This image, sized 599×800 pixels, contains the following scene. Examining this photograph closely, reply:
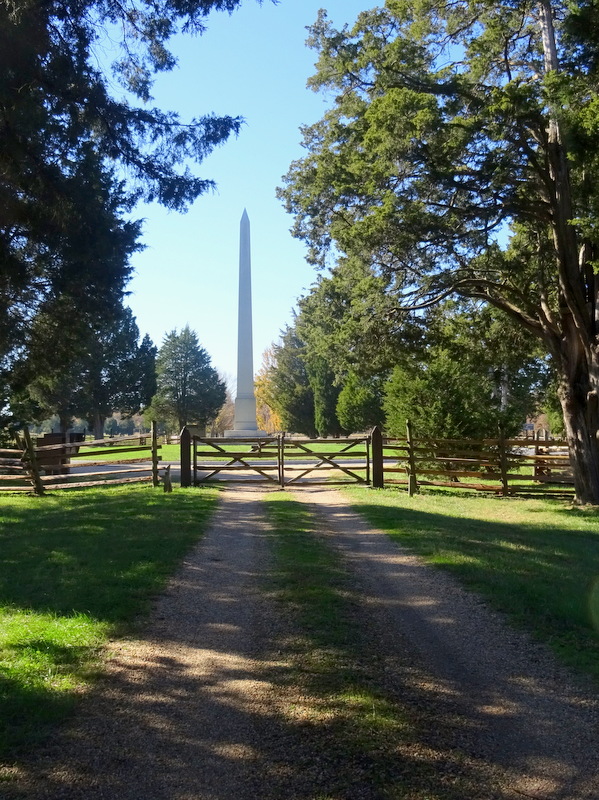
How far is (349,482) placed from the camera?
65.7 ft

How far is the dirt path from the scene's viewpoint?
373 centimetres

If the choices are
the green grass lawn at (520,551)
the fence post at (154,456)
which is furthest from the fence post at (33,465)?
the green grass lawn at (520,551)

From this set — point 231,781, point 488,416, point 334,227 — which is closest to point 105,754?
point 231,781

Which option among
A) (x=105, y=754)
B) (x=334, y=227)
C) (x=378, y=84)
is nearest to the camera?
(x=105, y=754)

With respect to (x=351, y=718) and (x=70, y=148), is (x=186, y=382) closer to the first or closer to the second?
(x=70, y=148)

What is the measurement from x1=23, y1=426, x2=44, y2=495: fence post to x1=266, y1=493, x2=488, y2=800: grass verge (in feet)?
42.0

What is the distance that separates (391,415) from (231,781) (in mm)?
22815

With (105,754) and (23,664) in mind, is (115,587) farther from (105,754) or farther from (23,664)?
(105,754)

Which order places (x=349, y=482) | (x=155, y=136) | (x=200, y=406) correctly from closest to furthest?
(x=155, y=136), (x=349, y=482), (x=200, y=406)

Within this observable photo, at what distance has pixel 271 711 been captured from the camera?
179 inches

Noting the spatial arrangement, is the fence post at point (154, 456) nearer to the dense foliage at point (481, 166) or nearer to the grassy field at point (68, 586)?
the grassy field at point (68, 586)

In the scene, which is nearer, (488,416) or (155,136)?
(155,136)

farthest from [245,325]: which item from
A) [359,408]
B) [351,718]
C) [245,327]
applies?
[351,718]

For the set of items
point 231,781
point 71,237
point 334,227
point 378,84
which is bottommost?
point 231,781
